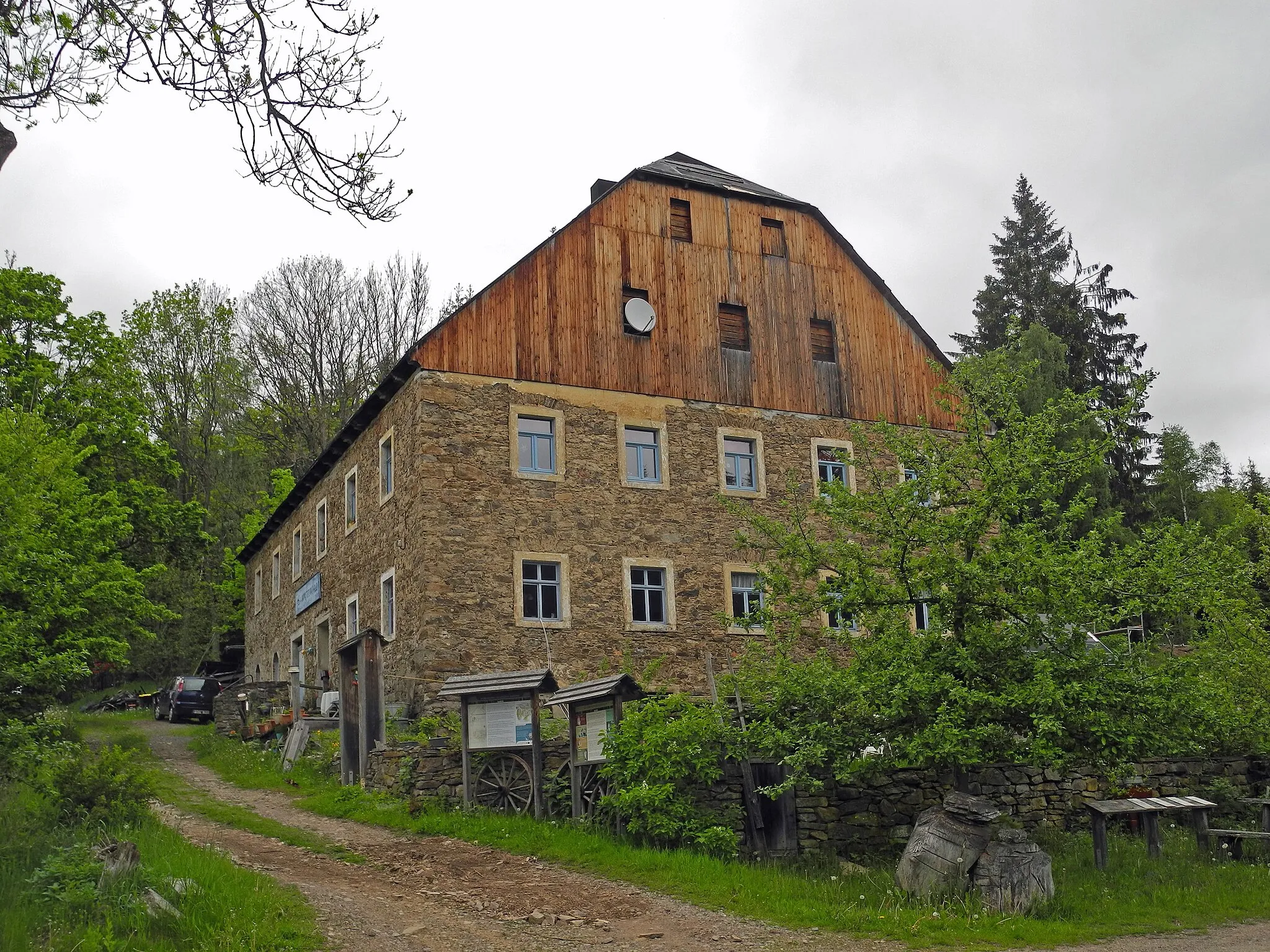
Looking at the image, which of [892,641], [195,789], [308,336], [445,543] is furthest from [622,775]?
[308,336]

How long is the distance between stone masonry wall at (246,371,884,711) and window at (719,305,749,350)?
1.44 m

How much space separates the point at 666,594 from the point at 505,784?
679 centimetres

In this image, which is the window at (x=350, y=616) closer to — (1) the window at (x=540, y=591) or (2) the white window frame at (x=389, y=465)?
(2) the white window frame at (x=389, y=465)

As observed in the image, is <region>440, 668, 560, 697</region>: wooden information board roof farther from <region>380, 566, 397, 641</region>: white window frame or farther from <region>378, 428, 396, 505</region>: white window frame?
<region>378, 428, 396, 505</region>: white window frame

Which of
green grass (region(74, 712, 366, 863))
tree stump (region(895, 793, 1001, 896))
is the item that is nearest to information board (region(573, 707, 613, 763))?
green grass (region(74, 712, 366, 863))

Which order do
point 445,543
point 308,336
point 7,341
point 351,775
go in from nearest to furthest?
point 351,775 < point 445,543 < point 7,341 < point 308,336

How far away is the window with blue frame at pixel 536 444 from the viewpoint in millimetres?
21391

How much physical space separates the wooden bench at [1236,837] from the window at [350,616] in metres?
16.0

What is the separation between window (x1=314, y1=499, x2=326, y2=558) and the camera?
2745 centimetres

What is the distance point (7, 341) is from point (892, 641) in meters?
24.4

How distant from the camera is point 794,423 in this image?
24.0 metres

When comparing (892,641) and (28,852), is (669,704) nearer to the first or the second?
(892,641)

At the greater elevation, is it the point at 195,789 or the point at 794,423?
the point at 794,423

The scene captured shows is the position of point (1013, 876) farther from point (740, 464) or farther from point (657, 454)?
point (740, 464)
